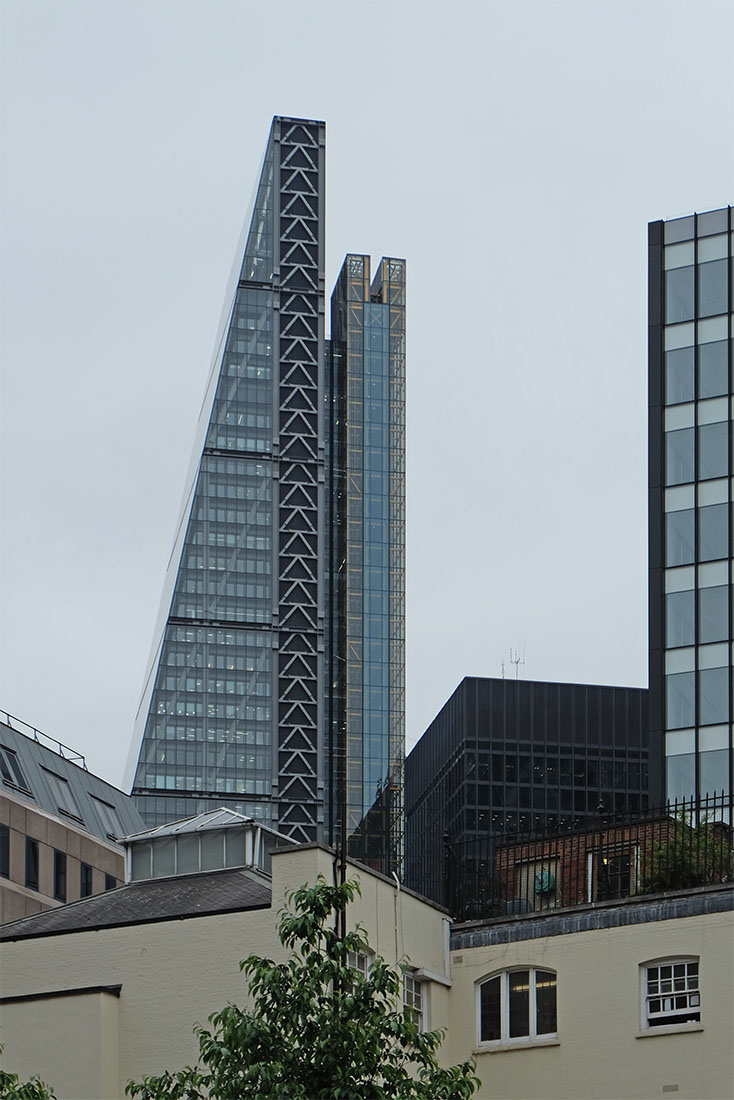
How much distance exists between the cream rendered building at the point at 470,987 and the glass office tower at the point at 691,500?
4286 cm

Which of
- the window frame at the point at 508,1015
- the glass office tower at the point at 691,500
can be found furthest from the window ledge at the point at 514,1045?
the glass office tower at the point at 691,500

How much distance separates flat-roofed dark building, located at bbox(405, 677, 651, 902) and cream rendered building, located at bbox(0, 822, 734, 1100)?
12590 centimetres

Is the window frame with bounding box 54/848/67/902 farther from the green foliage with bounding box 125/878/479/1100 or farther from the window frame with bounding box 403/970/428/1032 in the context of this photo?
the green foliage with bounding box 125/878/479/1100

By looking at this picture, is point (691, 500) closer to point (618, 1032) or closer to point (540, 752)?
point (618, 1032)

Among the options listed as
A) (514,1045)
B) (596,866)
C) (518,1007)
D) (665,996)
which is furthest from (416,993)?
(596,866)

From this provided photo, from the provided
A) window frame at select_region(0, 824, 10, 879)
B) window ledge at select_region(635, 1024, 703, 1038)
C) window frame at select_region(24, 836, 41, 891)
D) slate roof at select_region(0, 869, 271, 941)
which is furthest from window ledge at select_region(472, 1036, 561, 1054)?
window frame at select_region(24, 836, 41, 891)

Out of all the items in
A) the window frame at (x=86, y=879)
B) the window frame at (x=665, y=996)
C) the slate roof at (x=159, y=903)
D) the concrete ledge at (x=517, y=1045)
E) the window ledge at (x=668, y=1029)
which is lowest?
the concrete ledge at (x=517, y=1045)

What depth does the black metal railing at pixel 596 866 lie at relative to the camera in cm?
3631

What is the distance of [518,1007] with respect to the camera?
35469mm

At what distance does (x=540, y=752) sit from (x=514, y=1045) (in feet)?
429

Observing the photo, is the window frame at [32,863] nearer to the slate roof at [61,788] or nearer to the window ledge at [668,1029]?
the slate roof at [61,788]

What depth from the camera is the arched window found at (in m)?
35.0

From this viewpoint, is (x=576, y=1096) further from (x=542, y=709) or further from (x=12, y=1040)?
(x=542, y=709)

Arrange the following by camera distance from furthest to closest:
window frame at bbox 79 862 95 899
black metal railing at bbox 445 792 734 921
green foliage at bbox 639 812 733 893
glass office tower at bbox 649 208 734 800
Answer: window frame at bbox 79 862 95 899 < glass office tower at bbox 649 208 734 800 < black metal railing at bbox 445 792 734 921 < green foliage at bbox 639 812 733 893
